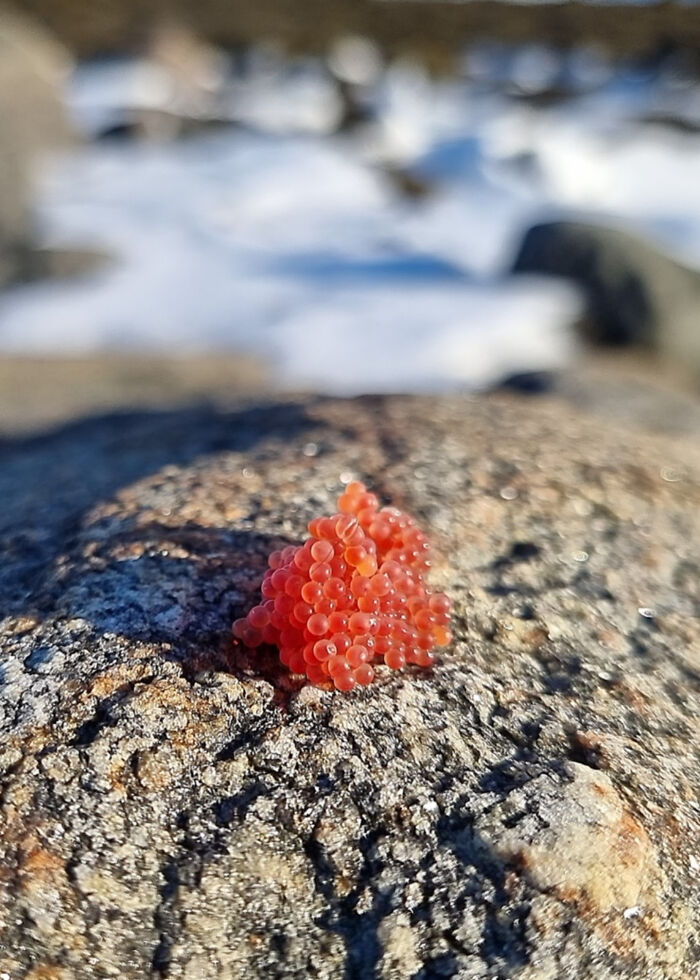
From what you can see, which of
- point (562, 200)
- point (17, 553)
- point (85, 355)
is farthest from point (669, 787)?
point (562, 200)

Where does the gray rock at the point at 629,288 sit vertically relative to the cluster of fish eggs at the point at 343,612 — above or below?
below

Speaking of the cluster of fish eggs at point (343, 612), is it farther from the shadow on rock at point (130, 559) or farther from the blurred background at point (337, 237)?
the blurred background at point (337, 237)

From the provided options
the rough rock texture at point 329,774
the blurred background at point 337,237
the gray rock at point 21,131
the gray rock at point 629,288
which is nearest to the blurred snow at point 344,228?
the blurred background at point 337,237

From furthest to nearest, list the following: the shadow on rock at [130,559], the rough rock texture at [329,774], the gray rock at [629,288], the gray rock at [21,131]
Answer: the gray rock at [21,131]
the gray rock at [629,288]
the shadow on rock at [130,559]
the rough rock texture at [329,774]

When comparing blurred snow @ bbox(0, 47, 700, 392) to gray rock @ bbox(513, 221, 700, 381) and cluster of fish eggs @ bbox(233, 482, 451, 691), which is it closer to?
gray rock @ bbox(513, 221, 700, 381)

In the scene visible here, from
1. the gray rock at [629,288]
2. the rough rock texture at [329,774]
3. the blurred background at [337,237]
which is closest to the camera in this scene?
the rough rock texture at [329,774]
